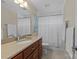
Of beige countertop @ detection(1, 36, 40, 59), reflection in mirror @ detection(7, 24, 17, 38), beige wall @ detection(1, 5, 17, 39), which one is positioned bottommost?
beige countertop @ detection(1, 36, 40, 59)

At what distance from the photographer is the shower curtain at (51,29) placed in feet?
18.4

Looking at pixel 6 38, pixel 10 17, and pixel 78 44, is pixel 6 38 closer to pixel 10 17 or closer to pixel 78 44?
pixel 10 17

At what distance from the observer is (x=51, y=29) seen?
573cm

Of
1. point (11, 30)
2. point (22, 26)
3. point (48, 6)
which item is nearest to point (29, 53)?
point (11, 30)

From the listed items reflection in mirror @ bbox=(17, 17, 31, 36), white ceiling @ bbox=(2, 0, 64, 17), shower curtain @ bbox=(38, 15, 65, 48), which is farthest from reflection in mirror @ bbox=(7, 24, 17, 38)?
shower curtain @ bbox=(38, 15, 65, 48)

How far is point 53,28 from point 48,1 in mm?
1375

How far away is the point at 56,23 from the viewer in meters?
5.74

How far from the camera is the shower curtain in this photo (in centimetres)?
559

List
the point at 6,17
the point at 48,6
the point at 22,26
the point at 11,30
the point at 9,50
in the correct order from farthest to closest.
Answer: the point at 48,6
the point at 22,26
the point at 11,30
the point at 6,17
the point at 9,50

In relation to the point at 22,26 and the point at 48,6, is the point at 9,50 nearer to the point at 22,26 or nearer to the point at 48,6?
the point at 22,26

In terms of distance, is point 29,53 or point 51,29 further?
point 51,29

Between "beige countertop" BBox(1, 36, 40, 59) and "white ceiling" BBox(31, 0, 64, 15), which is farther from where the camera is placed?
"white ceiling" BBox(31, 0, 64, 15)

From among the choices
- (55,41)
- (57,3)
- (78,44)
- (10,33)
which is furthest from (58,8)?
(78,44)

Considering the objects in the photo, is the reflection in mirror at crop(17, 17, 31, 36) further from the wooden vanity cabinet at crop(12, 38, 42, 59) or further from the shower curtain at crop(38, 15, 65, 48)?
the shower curtain at crop(38, 15, 65, 48)
